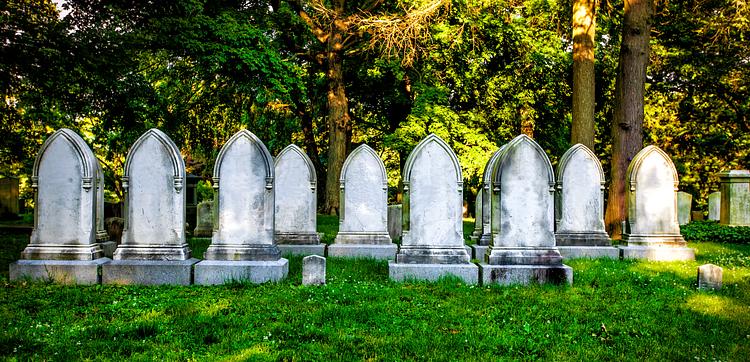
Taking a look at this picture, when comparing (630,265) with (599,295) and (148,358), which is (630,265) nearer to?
(599,295)

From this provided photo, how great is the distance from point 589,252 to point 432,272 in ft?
12.4

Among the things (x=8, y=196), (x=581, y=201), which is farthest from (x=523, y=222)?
(x=8, y=196)

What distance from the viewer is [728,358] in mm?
4012

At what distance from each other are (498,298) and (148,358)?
12.4 ft

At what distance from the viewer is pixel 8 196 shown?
17531mm

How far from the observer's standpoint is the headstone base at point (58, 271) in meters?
6.59

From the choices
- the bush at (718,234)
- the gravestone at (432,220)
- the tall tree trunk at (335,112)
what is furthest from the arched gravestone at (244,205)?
the bush at (718,234)

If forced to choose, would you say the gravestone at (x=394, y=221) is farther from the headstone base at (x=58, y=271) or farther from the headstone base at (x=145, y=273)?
the headstone base at (x=58, y=271)

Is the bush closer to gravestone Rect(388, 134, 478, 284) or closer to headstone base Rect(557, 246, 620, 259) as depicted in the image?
headstone base Rect(557, 246, 620, 259)

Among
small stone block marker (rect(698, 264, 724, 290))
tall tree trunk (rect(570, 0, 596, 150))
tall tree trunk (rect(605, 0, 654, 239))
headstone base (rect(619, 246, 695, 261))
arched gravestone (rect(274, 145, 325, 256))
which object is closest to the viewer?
small stone block marker (rect(698, 264, 724, 290))

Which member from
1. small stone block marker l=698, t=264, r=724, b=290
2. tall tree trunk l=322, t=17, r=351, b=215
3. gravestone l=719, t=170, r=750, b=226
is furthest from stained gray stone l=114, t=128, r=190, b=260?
gravestone l=719, t=170, r=750, b=226

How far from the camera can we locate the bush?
1269cm

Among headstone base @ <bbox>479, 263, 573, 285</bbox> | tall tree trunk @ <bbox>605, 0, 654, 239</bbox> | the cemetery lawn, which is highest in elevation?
tall tree trunk @ <bbox>605, 0, 654, 239</bbox>

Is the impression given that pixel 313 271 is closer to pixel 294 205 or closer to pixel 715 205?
pixel 294 205
